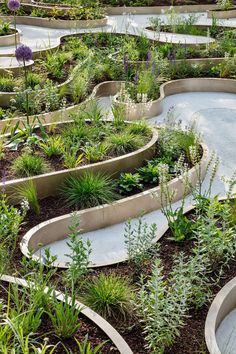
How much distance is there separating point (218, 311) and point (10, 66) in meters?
5.77

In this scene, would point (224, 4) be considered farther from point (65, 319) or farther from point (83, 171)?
point (65, 319)

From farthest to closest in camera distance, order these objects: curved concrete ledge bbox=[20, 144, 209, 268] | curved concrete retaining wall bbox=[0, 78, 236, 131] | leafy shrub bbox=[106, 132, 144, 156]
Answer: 1. curved concrete retaining wall bbox=[0, 78, 236, 131]
2. leafy shrub bbox=[106, 132, 144, 156]
3. curved concrete ledge bbox=[20, 144, 209, 268]

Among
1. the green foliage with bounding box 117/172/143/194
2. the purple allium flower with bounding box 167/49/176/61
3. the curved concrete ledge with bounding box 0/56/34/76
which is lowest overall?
the green foliage with bounding box 117/172/143/194

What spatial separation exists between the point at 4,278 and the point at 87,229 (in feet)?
4.23

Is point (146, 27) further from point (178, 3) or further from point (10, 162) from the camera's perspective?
point (10, 162)

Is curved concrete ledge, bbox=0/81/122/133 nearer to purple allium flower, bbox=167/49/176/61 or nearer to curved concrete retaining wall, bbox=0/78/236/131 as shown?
curved concrete retaining wall, bbox=0/78/236/131

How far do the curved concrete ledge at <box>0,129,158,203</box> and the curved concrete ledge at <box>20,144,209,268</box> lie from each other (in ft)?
1.59

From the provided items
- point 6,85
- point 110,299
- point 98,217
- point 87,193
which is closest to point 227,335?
point 110,299

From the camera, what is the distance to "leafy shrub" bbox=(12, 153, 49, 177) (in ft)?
17.8

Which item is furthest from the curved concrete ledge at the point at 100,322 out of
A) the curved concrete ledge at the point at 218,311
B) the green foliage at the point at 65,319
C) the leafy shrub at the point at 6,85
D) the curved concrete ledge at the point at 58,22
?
the curved concrete ledge at the point at 58,22

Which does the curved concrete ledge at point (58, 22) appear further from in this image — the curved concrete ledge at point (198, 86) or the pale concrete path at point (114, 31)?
the curved concrete ledge at point (198, 86)

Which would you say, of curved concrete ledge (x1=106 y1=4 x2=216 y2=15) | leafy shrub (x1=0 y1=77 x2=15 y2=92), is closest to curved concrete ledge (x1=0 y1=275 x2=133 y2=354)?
leafy shrub (x1=0 y1=77 x2=15 y2=92)

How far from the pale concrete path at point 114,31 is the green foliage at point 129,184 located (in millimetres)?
4630

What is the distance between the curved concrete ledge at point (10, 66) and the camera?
8.29 metres
